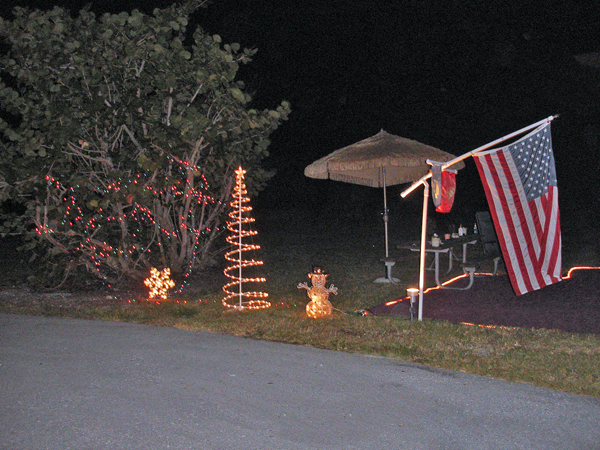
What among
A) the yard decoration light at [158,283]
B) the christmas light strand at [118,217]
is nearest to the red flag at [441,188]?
the christmas light strand at [118,217]

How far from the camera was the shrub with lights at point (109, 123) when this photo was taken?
7539 millimetres

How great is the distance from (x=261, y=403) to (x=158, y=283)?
13.6 feet

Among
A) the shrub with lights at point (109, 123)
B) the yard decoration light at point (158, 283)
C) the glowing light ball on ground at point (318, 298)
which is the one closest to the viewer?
the glowing light ball on ground at point (318, 298)

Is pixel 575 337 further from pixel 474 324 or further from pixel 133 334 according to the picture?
pixel 133 334

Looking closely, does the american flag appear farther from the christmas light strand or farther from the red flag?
the christmas light strand

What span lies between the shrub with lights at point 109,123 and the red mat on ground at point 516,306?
10.5 feet

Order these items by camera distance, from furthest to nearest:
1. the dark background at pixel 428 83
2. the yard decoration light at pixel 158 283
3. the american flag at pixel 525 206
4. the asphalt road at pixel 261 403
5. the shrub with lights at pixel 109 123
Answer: the dark background at pixel 428 83
the yard decoration light at pixel 158 283
the shrub with lights at pixel 109 123
the american flag at pixel 525 206
the asphalt road at pixel 261 403

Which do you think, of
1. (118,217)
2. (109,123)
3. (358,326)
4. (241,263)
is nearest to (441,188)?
(358,326)

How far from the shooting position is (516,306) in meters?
7.09

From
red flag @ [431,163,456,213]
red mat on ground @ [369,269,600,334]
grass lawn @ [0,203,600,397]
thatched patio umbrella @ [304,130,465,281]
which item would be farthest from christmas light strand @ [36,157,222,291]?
red flag @ [431,163,456,213]

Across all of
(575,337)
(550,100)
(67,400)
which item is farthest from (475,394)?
(550,100)

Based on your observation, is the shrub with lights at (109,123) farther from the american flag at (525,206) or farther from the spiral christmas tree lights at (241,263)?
the american flag at (525,206)

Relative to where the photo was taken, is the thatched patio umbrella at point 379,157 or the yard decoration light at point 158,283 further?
the thatched patio umbrella at point 379,157

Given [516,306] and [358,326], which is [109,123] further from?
[516,306]
